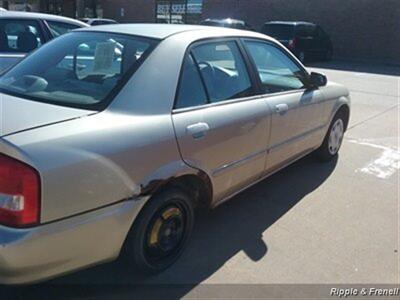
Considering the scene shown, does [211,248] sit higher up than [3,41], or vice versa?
[3,41]

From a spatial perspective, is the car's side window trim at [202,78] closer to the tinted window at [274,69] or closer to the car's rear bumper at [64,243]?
the tinted window at [274,69]

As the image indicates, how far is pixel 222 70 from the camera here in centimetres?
329

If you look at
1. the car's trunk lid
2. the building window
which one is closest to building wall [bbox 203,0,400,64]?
the building window

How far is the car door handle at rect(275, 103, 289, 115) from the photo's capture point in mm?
3584

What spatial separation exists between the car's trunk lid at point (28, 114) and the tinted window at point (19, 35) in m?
3.31

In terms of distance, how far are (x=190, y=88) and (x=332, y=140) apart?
2800 millimetres

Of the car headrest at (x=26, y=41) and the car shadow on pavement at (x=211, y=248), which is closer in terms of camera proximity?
the car shadow on pavement at (x=211, y=248)

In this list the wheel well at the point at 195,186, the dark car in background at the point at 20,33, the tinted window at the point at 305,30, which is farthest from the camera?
the tinted window at the point at 305,30

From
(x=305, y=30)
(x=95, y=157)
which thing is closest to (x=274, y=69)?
(x=95, y=157)

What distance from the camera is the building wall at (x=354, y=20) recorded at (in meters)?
20.2

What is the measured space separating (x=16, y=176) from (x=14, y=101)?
0.72 m

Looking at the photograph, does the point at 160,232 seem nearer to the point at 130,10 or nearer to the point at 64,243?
the point at 64,243

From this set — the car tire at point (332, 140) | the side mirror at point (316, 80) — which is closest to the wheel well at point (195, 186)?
the side mirror at point (316, 80)

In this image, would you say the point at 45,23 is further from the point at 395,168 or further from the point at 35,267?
the point at 395,168
